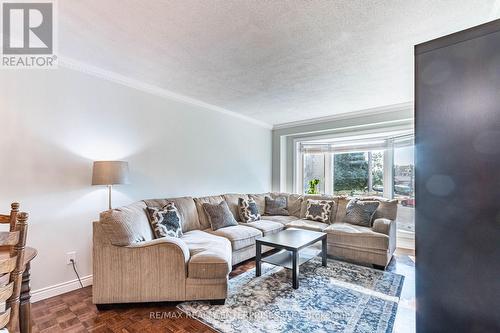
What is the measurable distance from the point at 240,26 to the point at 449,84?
5.11 feet

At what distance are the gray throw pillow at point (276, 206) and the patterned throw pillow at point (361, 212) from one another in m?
1.17

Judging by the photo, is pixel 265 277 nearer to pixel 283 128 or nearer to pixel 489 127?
pixel 489 127

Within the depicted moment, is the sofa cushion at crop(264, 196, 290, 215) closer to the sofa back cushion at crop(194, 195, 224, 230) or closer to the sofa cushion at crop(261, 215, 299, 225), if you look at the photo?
Result: the sofa cushion at crop(261, 215, 299, 225)

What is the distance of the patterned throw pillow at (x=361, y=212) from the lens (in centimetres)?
366

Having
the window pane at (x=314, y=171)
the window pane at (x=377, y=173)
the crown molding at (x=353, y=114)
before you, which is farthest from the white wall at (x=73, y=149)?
the window pane at (x=377, y=173)

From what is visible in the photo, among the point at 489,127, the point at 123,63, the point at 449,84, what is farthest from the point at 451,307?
the point at 123,63

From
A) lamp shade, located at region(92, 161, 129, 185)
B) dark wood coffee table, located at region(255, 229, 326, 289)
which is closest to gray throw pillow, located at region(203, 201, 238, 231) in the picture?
dark wood coffee table, located at region(255, 229, 326, 289)

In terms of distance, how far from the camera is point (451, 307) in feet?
3.22

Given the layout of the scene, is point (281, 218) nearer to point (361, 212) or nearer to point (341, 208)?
point (341, 208)

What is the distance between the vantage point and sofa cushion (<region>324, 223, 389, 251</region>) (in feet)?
10.2

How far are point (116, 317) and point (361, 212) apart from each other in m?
3.35

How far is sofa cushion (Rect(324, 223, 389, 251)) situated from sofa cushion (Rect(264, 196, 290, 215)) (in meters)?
1.18

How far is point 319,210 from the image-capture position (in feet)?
13.7

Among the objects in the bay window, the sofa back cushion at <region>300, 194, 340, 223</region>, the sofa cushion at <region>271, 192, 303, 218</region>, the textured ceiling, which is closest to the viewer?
the textured ceiling
